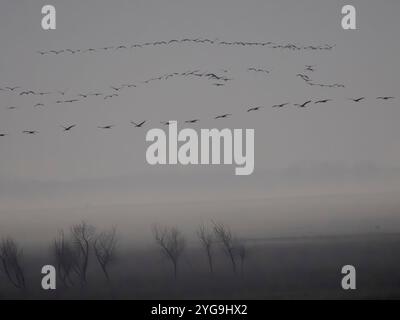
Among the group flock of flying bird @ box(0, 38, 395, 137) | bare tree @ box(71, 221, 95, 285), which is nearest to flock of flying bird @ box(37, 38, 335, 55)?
flock of flying bird @ box(0, 38, 395, 137)

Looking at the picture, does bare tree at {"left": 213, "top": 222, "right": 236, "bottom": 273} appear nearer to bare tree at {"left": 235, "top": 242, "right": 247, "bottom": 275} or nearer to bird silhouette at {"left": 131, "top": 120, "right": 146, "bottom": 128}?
bare tree at {"left": 235, "top": 242, "right": 247, "bottom": 275}

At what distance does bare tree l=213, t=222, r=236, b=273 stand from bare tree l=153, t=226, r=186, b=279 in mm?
283

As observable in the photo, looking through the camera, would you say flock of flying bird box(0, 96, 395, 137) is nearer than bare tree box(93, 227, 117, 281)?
No

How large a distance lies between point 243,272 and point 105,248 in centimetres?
112

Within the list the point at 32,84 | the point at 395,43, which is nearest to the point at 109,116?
the point at 32,84

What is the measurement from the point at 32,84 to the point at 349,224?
2.80 m

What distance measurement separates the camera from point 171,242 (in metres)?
6.95

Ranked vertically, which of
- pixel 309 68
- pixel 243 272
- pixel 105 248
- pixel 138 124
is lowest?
pixel 243 272

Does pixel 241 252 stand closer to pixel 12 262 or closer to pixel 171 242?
pixel 171 242

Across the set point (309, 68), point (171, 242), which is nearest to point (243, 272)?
point (171, 242)

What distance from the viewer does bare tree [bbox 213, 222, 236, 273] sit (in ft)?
22.8

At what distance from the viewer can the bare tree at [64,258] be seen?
696 centimetres

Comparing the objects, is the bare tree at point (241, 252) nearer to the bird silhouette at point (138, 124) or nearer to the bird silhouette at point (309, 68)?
the bird silhouette at point (138, 124)

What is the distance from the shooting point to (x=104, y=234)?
22.9 ft
